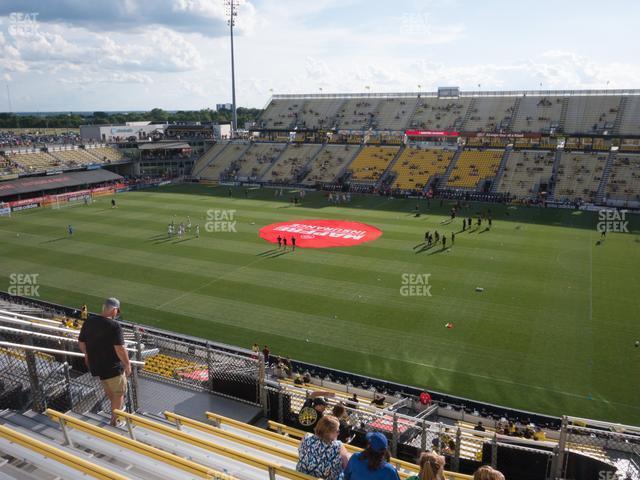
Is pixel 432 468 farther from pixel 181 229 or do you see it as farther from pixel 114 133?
pixel 114 133

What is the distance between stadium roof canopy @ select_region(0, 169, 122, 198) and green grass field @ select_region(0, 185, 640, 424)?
1302 centimetres

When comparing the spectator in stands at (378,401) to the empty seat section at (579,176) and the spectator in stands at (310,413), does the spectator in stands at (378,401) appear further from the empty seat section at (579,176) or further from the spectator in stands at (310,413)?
the empty seat section at (579,176)

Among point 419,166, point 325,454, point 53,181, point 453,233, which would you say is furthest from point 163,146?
point 325,454

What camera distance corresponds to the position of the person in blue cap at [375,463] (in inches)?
189

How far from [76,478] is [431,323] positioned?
18.7 meters

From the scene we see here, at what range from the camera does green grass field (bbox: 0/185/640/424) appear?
17.9 meters

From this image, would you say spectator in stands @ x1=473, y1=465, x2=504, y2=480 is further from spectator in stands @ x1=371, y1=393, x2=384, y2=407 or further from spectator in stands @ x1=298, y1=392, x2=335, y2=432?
spectator in stands @ x1=371, y1=393, x2=384, y2=407

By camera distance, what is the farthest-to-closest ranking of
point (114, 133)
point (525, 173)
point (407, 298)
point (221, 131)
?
point (221, 131) < point (114, 133) < point (525, 173) < point (407, 298)

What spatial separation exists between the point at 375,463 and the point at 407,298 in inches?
799

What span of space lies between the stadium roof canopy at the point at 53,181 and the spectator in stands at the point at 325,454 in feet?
181

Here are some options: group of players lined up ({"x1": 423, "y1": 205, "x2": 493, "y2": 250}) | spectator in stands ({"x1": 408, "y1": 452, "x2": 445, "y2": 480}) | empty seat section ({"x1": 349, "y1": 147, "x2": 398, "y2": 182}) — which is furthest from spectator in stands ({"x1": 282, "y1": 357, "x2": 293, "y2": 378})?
empty seat section ({"x1": 349, "y1": 147, "x2": 398, "y2": 182})

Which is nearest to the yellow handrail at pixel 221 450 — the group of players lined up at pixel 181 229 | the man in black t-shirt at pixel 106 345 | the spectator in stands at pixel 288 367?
the man in black t-shirt at pixel 106 345

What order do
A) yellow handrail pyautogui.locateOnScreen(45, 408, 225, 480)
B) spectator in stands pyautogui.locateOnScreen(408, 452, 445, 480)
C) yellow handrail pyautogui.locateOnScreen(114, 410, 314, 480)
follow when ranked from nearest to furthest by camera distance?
spectator in stands pyautogui.locateOnScreen(408, 452, 445, 480), yellow handrail pyautogui.locateOnScreen(45, 408, 225, 480), yellow handrail pyautogui.locateOnScreen(114, 410, 314, 480)

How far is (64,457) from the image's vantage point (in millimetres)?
4887
